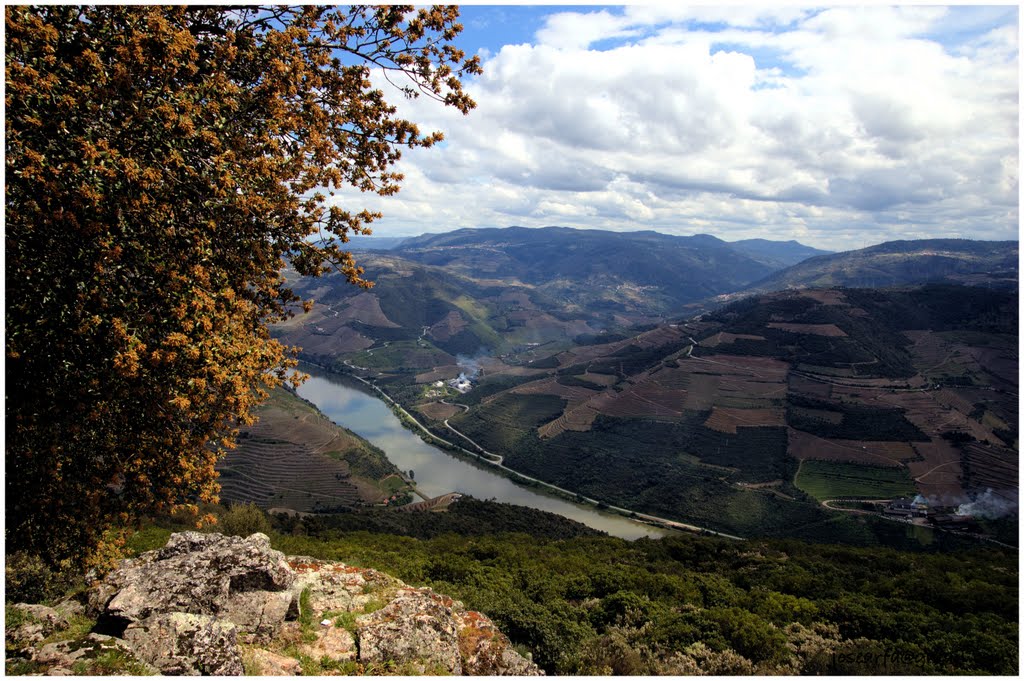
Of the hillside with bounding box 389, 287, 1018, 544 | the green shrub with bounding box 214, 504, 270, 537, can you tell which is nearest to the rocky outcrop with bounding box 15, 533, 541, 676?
the green shrub with bounding box 214, 504, 270, 537

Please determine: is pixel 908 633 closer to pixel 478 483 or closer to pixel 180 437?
pixel 180 437

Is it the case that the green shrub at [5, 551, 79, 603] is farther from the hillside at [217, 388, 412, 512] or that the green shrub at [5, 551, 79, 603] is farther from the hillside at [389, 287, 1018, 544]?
the hillside at [389, 287, 1018, 544]

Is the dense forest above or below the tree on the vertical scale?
below

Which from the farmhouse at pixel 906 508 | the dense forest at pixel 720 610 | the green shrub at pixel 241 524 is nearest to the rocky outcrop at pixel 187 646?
the dense forest at pixel 720 610

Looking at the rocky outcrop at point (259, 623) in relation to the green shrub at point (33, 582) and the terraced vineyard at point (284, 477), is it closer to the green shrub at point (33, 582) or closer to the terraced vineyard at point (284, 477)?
the green shrub at point (33, 582)

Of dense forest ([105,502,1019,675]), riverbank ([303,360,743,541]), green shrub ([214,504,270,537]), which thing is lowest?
riverbank ([303,360,743,541])
